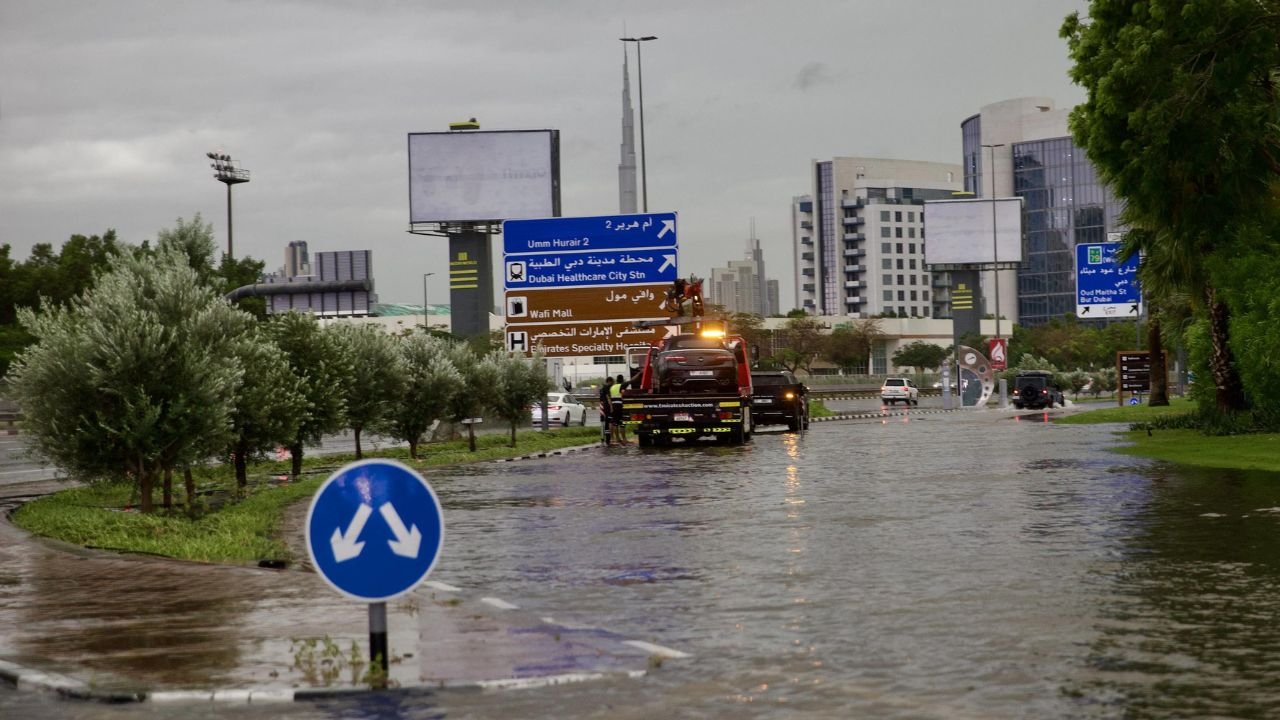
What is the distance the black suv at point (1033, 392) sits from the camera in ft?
249

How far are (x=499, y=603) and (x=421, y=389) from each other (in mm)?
26257

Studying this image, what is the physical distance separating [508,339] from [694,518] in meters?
33.8

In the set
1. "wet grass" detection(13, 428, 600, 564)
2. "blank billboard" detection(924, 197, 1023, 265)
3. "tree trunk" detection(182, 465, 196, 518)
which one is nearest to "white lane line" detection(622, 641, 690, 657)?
"wet grass" detection(13, 428, 600, 564)

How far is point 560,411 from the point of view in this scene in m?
64.0

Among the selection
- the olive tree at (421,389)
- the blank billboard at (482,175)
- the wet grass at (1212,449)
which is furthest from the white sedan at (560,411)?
the blank billboard at (482,175)

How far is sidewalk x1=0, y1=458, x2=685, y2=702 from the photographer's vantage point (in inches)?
341

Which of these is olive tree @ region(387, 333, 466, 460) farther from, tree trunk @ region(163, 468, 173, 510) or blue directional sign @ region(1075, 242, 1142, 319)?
blue directional sign @ region(1075, 242, 1142, 319)

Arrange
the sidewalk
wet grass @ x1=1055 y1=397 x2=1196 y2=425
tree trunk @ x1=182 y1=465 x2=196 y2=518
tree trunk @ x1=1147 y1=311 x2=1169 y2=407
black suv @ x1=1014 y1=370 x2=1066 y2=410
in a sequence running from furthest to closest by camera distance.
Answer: black suv @ x1=1014 y1=370 x2=1066 y2=410 < tree trunk @ x1=1147 y1=311 x2=1169 y2=407 < wet grass @ x1=1055 y1=397 x2=1196 y2=425 < tree trunk @ x1=182 y1=465 x2=196 y2=518 < the sidewalk

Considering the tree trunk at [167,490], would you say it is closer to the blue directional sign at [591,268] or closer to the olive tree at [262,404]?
the olive tree at [262,404]

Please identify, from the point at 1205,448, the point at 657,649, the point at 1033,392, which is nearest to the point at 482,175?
the point at 1033,392

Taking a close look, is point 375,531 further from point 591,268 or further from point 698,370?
point 591,268

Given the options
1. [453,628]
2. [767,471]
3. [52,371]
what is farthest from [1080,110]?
[453,628]

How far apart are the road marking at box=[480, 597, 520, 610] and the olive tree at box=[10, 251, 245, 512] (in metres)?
8.60

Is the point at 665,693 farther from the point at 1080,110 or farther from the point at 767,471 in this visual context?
the point at 1080,110
